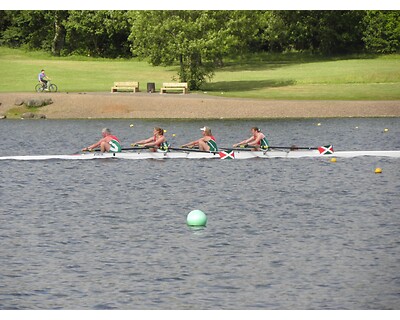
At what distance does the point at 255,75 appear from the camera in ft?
298

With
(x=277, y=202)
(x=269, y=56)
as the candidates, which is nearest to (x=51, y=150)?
(x=277, y=202)

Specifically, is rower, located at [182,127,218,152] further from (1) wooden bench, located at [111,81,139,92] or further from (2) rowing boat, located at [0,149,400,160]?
(1) wooden bench, located at [111,81,139,92]

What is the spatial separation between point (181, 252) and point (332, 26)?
86095mm

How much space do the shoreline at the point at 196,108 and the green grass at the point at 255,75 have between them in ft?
14.2

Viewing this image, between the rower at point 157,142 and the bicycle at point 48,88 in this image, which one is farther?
the bicycle at point 48,88

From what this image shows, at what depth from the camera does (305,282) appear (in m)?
21.7

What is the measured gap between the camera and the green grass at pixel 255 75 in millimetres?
77188

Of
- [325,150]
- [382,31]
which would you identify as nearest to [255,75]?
[382,31]

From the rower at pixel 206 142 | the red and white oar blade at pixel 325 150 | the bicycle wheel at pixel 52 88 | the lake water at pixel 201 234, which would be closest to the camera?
the lake water at pixel 201 234

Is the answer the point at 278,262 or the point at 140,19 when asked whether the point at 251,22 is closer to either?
the point at 140,19

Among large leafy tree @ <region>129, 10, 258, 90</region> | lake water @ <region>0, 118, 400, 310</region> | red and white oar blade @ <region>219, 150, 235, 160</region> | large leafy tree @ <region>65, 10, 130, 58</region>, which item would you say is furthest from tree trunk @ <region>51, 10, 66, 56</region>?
red and white oar blade @ <region>219, 150, 235, 160</region>

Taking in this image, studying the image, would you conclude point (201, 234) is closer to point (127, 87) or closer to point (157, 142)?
point (157, 142)

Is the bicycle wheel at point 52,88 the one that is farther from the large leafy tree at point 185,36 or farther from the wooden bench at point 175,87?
the wooden bench at point 175,87

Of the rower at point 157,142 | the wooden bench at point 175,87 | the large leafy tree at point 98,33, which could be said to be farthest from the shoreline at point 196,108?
the large leafy tree at point 98,33
